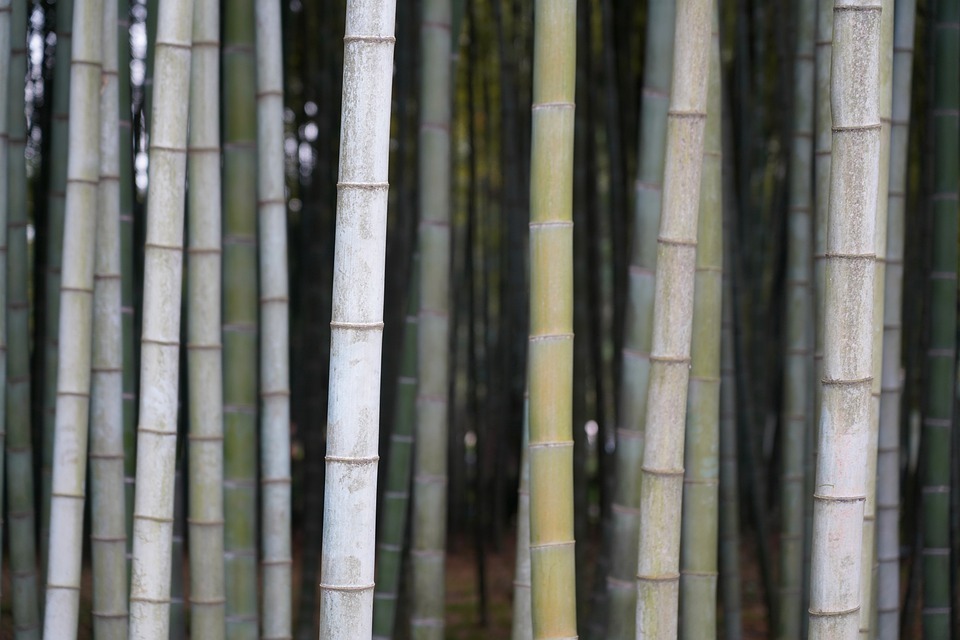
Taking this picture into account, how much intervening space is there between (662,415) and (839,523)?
0.27 m

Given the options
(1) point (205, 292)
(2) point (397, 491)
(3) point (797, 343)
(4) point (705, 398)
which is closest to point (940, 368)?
(3) point (797, 343)

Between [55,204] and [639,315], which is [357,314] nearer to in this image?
[639,315]

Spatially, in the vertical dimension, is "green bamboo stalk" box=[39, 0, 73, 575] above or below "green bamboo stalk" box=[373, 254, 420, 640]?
above

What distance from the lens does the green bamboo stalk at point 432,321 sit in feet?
6.20

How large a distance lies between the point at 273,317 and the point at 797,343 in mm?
1074

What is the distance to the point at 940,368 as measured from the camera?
2.24 m

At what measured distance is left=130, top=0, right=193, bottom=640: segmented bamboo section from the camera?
57.4 inches

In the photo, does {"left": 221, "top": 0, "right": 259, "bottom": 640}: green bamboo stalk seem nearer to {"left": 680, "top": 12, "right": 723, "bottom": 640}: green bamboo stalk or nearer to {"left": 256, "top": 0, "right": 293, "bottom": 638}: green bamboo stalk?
{"left": 256, "top": 0, "right": 293, "bottom": 638}: green bamboo stalk

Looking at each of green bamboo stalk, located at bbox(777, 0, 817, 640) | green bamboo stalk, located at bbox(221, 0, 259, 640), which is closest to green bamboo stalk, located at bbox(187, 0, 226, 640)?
green bamboo stalk, located at bbox(221, 0, 259, 640)

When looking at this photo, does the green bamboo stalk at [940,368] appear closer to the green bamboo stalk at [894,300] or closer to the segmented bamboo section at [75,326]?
the green bamboo stalk at [894,300]

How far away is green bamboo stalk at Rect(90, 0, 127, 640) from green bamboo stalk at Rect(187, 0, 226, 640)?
16 centimetres

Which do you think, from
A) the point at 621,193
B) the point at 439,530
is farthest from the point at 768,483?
the point at 439,530

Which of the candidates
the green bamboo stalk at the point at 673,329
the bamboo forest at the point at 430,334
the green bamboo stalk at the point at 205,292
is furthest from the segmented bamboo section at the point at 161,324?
the green bamboo stalk at the point at 673,329

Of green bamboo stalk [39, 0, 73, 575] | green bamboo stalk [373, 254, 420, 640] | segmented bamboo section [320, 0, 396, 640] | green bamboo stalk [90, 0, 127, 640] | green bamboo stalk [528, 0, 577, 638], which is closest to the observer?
segmented bamboo section [320, 0, 396, 640]
